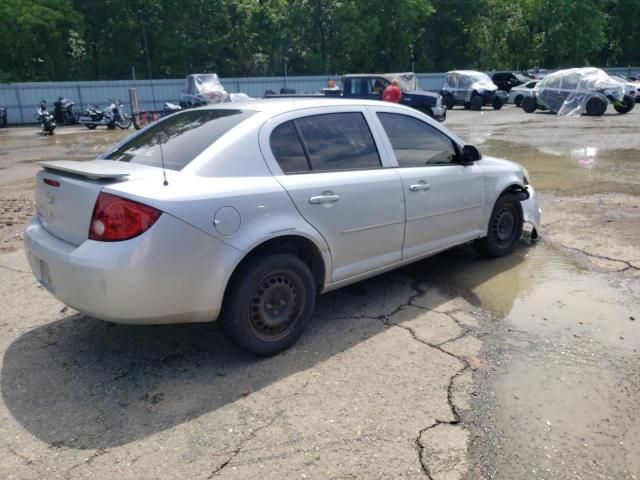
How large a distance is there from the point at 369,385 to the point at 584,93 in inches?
899

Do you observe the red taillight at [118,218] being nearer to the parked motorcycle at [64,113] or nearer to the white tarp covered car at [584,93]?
the white tarp covered car at [584,93]

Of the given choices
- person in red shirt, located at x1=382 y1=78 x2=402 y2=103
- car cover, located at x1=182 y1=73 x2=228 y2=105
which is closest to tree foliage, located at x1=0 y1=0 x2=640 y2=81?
car cover, located at x1=182 y1=73 x2=228 y2=105

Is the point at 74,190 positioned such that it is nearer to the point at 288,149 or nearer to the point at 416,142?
the point at 288,149

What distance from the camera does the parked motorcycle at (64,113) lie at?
83.5 feet

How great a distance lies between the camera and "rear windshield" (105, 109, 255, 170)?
11.7ft

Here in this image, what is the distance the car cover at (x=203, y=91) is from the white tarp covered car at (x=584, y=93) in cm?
1401

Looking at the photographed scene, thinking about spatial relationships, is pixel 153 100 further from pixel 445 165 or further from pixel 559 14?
Answer: pixel 559 14

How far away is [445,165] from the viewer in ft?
15.6

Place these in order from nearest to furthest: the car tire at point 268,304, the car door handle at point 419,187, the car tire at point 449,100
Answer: the car tire at point 268,304 → the car door handle at point 419,187 → the car tire at point 449,100

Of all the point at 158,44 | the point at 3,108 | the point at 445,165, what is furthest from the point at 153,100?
the point at 445,165

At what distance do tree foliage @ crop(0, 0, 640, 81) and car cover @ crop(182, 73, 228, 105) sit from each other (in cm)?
1760

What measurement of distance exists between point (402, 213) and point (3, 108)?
1101 inches

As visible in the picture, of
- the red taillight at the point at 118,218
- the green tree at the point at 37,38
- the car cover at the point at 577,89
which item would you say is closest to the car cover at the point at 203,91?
the car cover at the point at 577,89

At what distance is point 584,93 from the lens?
883 inches
